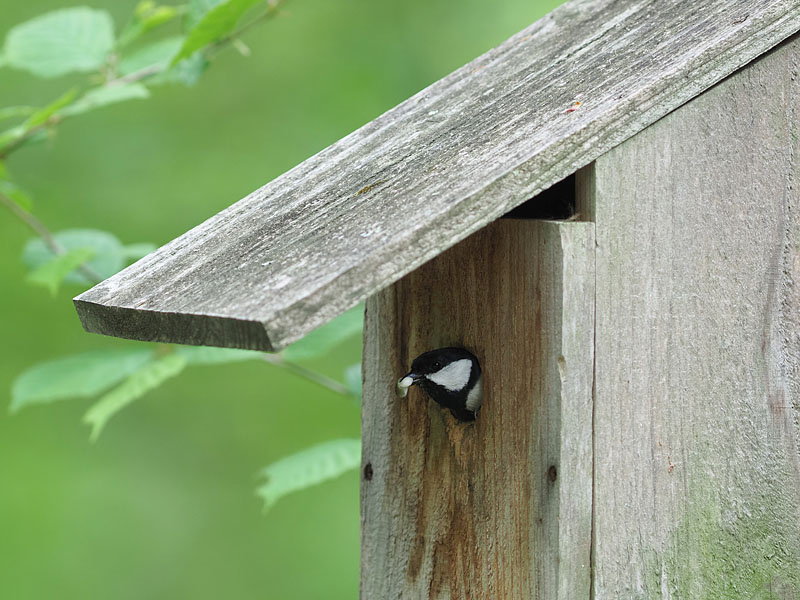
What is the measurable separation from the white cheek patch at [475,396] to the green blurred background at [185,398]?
2.31 meters

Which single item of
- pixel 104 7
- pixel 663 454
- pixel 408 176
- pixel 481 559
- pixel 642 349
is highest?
pixel 104 7

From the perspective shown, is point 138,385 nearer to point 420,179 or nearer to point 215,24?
point 215,24

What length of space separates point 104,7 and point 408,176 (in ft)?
10.2

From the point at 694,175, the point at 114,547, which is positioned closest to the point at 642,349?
the point at 694,175

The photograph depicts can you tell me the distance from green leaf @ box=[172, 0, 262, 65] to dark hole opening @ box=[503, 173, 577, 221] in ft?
1.85

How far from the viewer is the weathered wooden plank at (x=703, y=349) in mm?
1117

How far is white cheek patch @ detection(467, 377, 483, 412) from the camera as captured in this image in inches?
47.4

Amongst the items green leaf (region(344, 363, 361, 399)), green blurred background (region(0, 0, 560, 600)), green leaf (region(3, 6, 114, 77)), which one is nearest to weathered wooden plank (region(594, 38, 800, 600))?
green leaf (region(344, 363, 361, 399))

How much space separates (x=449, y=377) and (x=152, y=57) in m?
1.00

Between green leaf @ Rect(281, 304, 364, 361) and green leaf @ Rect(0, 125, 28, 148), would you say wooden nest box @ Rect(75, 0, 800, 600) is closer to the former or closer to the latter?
green leaf @ Rect(281, 304, 364, 361)

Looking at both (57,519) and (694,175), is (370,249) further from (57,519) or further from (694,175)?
(57,519)

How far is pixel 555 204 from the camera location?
122 cm

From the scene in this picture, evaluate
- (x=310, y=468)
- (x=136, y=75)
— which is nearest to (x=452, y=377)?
(x=310, y=468)

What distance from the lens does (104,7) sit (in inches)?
151
